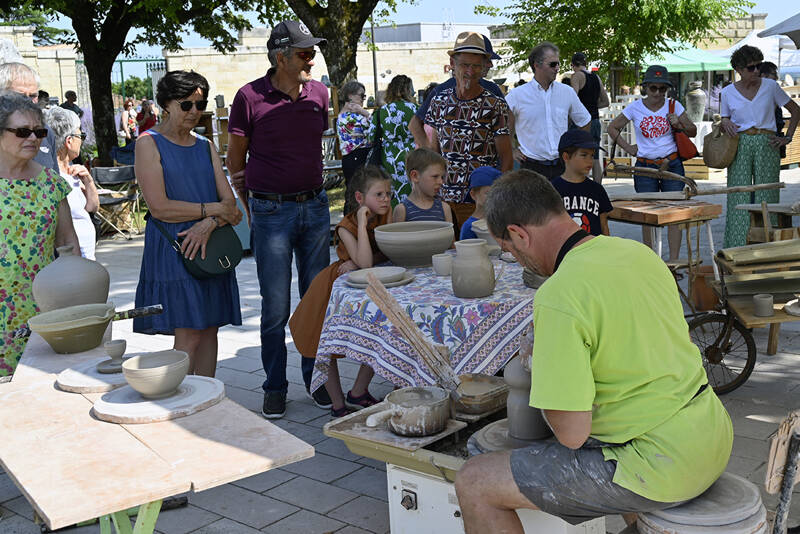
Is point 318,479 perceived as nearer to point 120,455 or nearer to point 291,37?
point 120,455

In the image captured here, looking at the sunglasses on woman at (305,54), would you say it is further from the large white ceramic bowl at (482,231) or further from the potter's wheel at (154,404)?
the potter's wheel at (154,404)

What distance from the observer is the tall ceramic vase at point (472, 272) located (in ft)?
11.3

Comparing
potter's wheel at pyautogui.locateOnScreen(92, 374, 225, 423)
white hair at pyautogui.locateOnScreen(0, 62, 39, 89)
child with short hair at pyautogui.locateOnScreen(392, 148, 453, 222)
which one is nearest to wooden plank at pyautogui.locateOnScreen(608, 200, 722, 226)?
child with short hair at pyautogui.locateOnScreen(392, 148, 453, 222)

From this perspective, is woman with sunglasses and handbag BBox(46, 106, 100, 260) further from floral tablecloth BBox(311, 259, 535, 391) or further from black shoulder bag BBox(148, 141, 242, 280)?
floral tablecloth BBox(311, 259, 535, 391)

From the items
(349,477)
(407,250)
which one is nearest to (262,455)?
(349,477)

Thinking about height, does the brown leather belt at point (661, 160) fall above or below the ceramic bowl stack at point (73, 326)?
above

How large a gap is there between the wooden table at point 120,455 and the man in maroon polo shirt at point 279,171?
1919 millimetres

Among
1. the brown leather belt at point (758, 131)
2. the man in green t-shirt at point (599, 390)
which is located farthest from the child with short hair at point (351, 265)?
the brown leather belt at point (758, 131)

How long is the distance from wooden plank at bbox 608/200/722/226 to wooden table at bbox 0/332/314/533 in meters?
3.31

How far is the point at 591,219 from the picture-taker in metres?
4.75

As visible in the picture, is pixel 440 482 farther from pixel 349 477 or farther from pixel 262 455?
pixel 349 477

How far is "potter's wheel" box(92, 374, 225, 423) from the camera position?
8.15 ft

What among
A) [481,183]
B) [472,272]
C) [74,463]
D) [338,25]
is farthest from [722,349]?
[338,25]

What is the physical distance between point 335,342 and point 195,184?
1.10 meters
